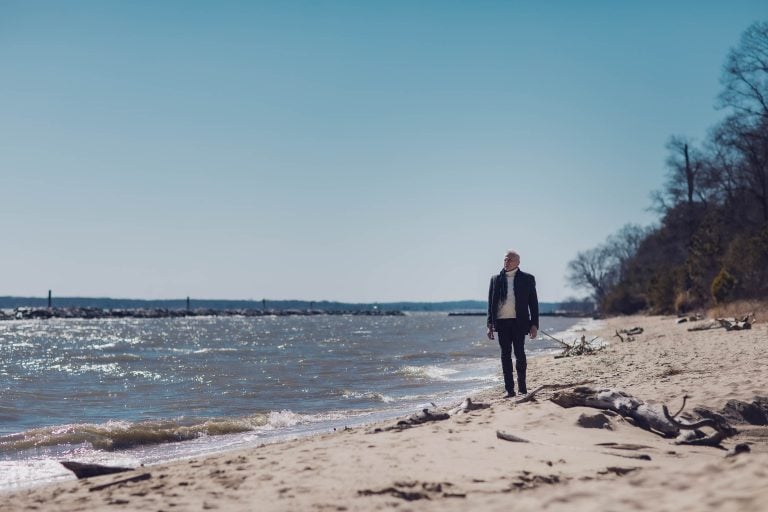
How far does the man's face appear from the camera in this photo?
9758 millimetres

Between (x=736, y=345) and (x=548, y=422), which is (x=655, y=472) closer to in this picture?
(x=548, y=422)

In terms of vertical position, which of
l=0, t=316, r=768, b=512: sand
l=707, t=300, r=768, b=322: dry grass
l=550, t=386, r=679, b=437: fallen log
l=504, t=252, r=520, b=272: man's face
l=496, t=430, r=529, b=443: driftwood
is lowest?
l=0, t=316, r=768, b=512: sand

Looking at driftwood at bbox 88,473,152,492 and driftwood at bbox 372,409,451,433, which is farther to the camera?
driftwood at bbox 372,409,451,433

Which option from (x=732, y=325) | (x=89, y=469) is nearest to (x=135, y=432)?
(x=89, y=469)

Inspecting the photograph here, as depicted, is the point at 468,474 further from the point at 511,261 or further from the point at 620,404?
the point at 511,261

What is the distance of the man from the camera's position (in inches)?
381

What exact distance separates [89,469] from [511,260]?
18.8ft

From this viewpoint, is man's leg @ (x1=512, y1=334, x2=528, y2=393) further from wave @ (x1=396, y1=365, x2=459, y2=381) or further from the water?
wave @ (x1=396, y1=365, x2=459, y2=381)

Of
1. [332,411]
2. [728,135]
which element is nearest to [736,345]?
[332,411]

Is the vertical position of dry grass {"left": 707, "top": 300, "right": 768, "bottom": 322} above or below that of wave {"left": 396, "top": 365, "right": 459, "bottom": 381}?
above

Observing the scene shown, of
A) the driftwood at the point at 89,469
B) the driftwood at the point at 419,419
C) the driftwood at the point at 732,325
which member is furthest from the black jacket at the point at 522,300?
the driftwood at the point at 732,325

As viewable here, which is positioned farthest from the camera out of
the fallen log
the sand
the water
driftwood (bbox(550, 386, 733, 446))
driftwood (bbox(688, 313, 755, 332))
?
driftwood (bbox(688, 313, 755, 332))

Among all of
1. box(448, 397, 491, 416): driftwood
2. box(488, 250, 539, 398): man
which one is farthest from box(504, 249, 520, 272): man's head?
box(448, 397, 491, 416): driftwood

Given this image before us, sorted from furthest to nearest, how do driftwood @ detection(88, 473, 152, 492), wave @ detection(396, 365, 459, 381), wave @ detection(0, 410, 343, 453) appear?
wave @ detection(396, 365, 459, 381)
wave @ detection(0, 410, 343, 453)
driftwood @ detection(88, 473, 152, 492)
